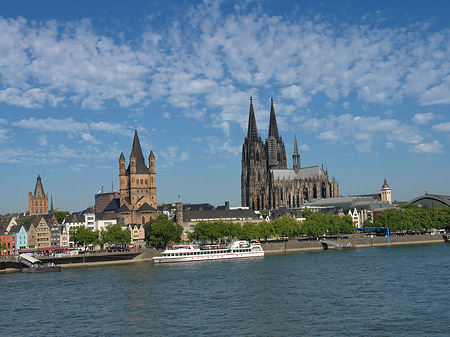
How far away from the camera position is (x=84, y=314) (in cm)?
4709

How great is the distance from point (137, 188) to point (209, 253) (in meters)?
53.8

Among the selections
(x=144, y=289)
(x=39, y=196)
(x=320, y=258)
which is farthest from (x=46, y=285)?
(x=39, y=196)

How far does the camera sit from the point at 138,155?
5945 inches

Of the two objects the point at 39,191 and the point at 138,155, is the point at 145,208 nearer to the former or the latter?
the point at 138,155

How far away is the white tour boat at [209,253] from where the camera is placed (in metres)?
95.9

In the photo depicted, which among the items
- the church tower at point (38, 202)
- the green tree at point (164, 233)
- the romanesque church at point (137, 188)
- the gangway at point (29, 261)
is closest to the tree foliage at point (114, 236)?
the green tree at point (164, 233)

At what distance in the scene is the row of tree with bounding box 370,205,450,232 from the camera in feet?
454

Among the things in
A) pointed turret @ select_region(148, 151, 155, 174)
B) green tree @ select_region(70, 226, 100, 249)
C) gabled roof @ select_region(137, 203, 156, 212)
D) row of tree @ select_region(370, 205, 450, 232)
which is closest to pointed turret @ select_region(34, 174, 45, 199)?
pointed turret @ select_region(148, 151, 155, 174)

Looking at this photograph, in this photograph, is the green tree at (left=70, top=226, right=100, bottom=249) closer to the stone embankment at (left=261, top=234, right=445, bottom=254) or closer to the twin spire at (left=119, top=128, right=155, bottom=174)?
the stone embankment at (left=261, top=234, right=445, bottom=254)

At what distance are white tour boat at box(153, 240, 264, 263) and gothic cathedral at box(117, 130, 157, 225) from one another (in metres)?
44.6

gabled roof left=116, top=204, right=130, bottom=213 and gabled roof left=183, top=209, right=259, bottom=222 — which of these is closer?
gabled roof left=116, top=204, right=130, bottom=213

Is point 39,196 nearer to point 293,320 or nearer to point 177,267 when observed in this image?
point 177,267

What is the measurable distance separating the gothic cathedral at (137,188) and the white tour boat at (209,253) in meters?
44.6

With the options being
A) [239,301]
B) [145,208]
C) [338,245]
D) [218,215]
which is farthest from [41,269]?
[218,215]
